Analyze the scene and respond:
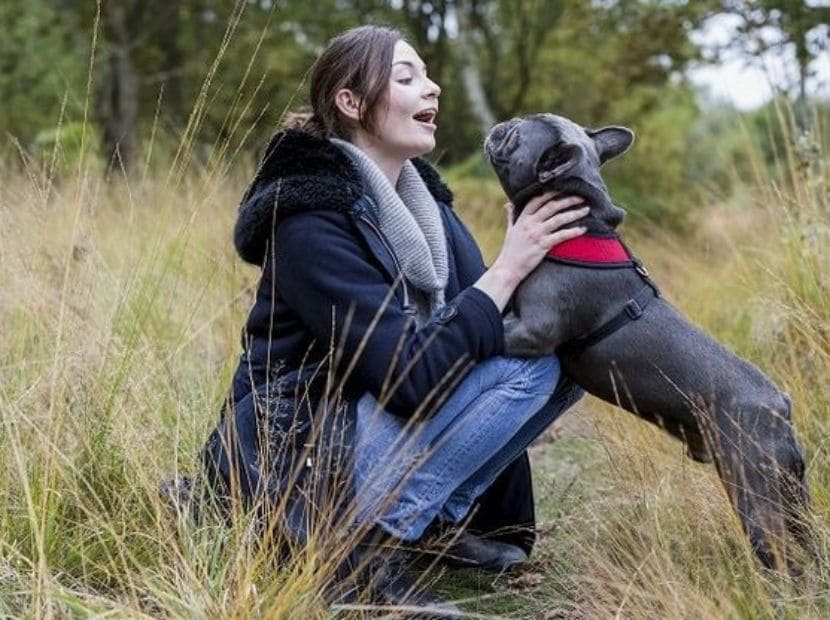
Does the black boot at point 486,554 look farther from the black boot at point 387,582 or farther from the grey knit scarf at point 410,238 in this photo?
the grey knit scarf at point 410,238

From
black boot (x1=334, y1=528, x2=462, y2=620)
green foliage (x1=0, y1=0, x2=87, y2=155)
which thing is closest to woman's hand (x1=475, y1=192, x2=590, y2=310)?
black boot (x1=334, y1=528, x2=462, y2=620)

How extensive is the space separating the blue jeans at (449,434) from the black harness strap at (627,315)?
10 centimetres

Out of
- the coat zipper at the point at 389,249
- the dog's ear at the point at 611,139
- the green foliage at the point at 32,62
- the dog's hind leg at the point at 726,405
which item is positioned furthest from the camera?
the green foliage at the point at 32,62

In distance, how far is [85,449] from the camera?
3.04m

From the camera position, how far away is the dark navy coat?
2.87 meters

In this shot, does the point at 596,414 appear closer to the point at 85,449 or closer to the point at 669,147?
the point at 85,449

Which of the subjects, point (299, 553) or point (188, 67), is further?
point (188, 67)

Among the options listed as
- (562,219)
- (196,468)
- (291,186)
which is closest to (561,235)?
(562,219)

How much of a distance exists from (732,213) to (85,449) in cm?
487

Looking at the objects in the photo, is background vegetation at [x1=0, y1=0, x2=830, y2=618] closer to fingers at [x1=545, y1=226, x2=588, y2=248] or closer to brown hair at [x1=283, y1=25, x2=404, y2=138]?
brown hair at [x1=283, y1=25, x2=404, y2=138]

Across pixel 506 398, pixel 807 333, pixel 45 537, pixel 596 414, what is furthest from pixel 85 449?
pixel 807 333

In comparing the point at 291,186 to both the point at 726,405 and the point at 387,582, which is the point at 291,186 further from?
the point at 726,405

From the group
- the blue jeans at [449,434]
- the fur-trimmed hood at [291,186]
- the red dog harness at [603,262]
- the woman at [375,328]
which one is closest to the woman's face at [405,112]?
the woman at [375,328]

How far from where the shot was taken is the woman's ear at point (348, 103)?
10.6ft
